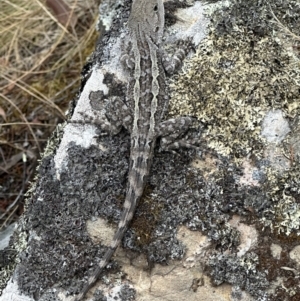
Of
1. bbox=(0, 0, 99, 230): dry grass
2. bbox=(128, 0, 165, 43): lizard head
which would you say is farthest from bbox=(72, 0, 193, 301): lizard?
bbox=(0, 0, 99, 230): dry grass

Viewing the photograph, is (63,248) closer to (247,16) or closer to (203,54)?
(203,54)

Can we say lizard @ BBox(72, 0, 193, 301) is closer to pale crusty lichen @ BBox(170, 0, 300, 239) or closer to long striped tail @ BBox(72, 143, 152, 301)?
long striped tail @ BBox(72, 143, 152, 301)

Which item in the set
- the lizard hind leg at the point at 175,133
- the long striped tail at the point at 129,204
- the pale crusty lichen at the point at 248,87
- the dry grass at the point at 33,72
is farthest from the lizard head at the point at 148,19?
the dry grass at the point at 33,72

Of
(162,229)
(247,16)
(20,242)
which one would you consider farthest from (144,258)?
(247,16)

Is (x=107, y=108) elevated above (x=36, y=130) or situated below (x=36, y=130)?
above

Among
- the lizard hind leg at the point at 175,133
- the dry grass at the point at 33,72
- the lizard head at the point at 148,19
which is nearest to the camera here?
the lizard hind leg at the point at 175,133

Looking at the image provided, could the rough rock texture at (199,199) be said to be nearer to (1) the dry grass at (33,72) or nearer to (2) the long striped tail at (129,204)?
(2) the long striped tail at (129,204)
